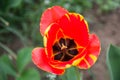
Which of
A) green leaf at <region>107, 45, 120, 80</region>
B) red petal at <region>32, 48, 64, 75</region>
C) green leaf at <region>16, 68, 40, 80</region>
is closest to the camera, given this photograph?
red petal at <region>32, 48, 64, 75</region>

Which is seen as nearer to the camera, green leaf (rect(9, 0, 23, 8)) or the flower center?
the flower center

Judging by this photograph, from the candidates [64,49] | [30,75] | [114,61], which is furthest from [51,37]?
[30,75]

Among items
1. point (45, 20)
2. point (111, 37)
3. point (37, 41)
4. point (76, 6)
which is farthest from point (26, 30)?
point (45, 20)

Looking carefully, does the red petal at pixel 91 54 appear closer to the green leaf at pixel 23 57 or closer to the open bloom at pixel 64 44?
the open bloom at pixel 64 44

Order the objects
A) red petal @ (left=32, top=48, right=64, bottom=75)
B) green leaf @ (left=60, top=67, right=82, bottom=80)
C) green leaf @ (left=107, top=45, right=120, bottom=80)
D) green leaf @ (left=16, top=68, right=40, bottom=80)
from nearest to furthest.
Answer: red petal @ (left=32, top=48, right=64, bottom=75)
green leaf @ (left=60, top=67, right=82, bottom=80)
green leaf @ (left=107, top=45, right=120, bottom=80)
green leaf @ (left=16, top=68, right=40, bottom=80)

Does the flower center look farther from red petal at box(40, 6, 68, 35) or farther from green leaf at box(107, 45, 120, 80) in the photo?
green leaf at box(107, 45, 120, 80)

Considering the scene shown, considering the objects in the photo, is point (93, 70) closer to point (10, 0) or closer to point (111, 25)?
point (111, 25)

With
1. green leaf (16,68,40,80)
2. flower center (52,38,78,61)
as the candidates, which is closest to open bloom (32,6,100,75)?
flower center (52,38,78,61)
